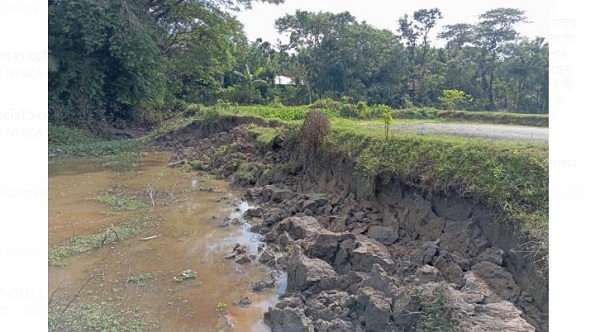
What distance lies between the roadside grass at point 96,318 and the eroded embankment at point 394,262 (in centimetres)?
163

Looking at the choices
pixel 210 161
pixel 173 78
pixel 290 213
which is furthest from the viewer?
pixel 173 78

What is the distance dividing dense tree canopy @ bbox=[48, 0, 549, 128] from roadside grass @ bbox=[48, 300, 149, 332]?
16.4 m

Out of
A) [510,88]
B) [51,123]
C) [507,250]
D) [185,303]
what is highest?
[510,88]

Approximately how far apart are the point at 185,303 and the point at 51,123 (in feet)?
56.2

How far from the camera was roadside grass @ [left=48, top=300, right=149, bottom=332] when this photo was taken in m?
4.98

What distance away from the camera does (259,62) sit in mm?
38531

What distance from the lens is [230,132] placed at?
61.0ft

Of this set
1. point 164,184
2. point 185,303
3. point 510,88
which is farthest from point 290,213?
point 510,88

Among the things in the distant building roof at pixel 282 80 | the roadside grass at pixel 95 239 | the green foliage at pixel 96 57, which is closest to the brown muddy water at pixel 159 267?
the roadside grass at pixel 95 239

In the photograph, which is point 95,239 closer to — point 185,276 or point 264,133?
point 185,276

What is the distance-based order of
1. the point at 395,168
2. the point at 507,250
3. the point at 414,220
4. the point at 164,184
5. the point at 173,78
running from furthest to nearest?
the point at 173,78
the point at 164,184
the point at 395,168
the point at 414,220
the point at 507,250

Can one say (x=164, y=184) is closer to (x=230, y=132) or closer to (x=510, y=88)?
(x=230, y=132)

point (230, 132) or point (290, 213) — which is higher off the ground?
point (230, 132)

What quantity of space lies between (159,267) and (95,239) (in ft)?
6.06
